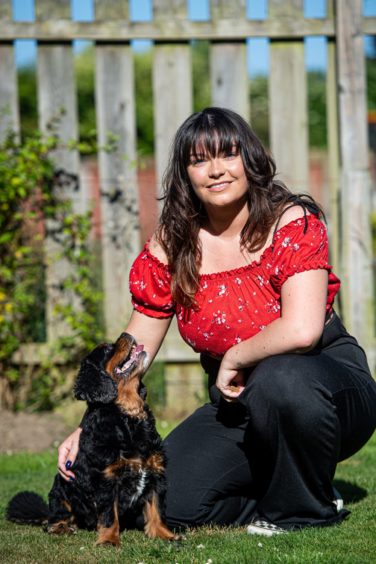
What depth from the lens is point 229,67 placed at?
214 inches

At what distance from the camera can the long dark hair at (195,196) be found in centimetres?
337

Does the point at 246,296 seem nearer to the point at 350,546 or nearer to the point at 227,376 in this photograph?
the point at 227,376

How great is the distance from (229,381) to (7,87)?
2998 mm

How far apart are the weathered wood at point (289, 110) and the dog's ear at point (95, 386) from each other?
2.47 m

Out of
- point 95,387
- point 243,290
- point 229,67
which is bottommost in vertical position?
point 95,387

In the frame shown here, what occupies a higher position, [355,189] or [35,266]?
[355,189]

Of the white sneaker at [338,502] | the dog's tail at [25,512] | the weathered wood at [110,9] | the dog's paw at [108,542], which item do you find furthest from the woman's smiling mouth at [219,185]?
the weathered wood at [110,9]

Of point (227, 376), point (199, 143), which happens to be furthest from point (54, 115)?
point (227, 376)

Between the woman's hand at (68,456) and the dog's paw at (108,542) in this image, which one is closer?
the dog's paw at (108,542)

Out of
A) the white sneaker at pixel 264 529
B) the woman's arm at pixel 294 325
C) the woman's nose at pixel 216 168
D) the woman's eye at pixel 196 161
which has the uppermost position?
the woman's eye at pixel 196 161

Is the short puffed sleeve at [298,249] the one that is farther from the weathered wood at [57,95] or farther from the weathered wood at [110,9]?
the weathered wood at [110,9]

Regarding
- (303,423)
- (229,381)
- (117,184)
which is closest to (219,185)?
(229,381)

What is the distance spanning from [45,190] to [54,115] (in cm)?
49

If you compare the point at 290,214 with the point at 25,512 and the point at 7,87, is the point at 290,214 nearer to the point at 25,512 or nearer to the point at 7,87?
the point at 25,512
